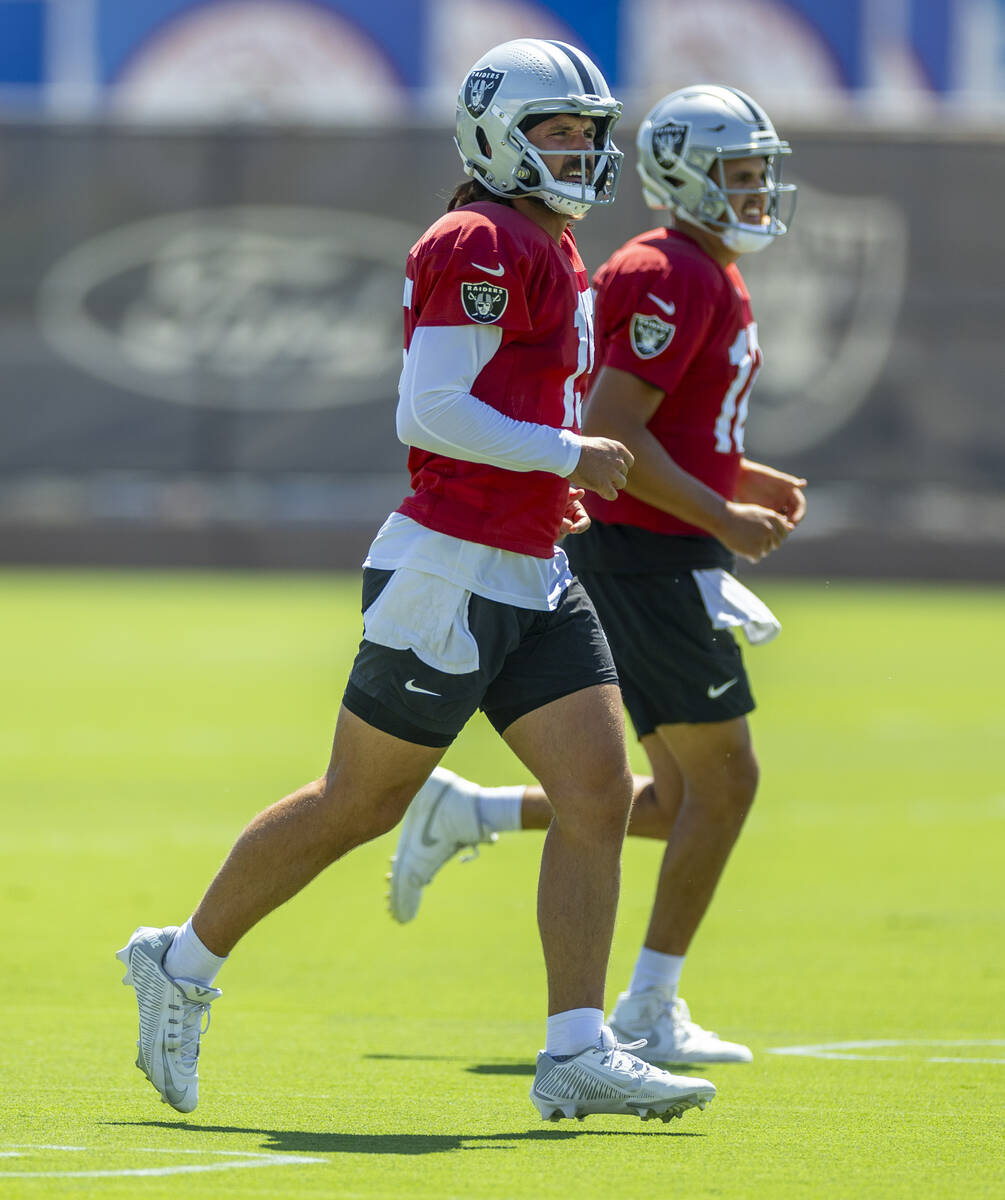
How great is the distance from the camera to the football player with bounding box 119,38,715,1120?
196 inches

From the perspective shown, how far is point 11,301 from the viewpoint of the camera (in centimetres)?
2411

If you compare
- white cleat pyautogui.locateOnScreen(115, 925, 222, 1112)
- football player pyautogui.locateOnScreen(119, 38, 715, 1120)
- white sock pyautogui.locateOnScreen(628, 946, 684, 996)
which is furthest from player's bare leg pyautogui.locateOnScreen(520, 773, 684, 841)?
white cleat pyautogui.locateOnScreen(115, 925, 222, 1112)

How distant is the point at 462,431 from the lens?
16.2ft

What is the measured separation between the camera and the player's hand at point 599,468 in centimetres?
500

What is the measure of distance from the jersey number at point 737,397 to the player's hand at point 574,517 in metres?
0.82

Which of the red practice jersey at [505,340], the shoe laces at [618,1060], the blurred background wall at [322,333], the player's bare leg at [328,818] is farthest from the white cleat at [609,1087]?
the blurred background wall at [322,333]

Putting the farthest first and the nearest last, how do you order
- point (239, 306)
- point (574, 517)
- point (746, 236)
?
1. point (239, 306)
2. point (746, 236)
3. point (574, 517)

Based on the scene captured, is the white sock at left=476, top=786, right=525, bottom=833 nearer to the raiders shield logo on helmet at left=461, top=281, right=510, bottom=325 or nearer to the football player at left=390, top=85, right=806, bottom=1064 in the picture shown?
the football player at left=390, top=85, right=806, bottom=1064

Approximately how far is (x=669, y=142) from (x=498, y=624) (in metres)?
1.93

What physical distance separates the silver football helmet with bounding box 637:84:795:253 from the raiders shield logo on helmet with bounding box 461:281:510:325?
5.06ft

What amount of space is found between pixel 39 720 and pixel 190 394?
10725 mm

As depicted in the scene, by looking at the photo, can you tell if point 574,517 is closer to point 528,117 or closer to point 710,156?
point 528,117

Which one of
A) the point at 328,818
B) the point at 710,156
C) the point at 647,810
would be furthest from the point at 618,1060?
the point at 710,156

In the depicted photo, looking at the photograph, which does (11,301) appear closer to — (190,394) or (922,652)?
(190,394)
